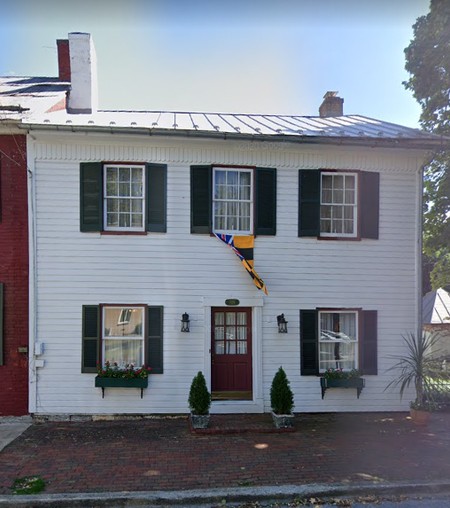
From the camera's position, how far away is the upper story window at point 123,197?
25.8 ft

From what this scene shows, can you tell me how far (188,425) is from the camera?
24.6ft

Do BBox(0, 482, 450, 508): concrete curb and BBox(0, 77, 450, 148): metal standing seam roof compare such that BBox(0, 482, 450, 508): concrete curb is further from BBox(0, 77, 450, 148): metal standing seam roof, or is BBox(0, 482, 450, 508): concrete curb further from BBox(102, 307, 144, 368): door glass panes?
BBox(0, 77, 450, 148): metal standing seam roof

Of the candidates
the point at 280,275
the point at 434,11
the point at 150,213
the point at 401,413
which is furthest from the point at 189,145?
the point at 434,11

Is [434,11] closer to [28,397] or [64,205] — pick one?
[64,205]

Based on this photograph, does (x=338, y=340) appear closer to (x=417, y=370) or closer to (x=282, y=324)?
(x=282, y=324)

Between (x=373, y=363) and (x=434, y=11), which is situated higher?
(x=434, y=11)

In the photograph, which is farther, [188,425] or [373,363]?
[373,363]

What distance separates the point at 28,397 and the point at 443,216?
12.4 metres

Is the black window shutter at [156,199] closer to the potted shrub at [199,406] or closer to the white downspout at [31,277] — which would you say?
the white downspout at [31,277]

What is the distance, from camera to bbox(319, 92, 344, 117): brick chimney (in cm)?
1137

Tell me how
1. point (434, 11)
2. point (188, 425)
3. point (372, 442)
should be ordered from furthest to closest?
1. point (434, 11)
2. point (188, 425)
3. point (372, 442)

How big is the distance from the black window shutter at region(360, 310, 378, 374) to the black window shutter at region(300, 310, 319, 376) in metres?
1.04

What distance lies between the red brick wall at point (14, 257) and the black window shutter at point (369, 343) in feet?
23.5

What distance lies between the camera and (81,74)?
984 cm
